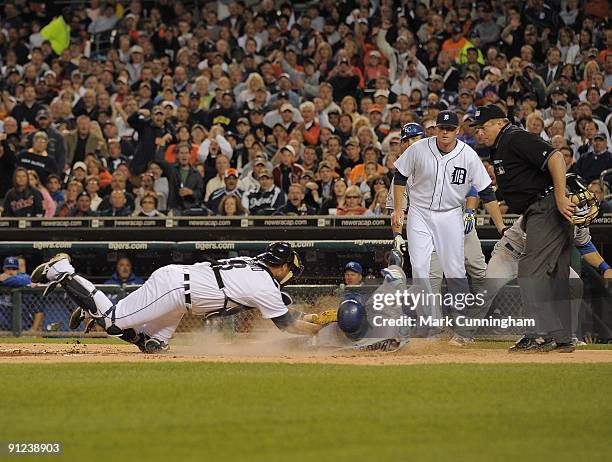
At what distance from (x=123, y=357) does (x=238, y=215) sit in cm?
574

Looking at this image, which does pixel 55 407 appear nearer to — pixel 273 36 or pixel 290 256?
pixel 290 256

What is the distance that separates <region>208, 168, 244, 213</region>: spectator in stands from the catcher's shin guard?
6.11m

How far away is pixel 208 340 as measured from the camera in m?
13.0

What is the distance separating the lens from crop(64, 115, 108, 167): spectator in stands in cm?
1962

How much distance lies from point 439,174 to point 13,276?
710cm

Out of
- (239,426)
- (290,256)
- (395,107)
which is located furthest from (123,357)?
(395,107)

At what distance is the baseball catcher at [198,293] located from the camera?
1028cm

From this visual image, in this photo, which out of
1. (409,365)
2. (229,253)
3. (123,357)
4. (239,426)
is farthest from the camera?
(229,253)

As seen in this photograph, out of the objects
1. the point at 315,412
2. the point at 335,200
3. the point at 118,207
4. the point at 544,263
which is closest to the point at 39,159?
the point at 118,207

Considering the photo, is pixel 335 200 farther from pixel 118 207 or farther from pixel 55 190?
pixel 55 190

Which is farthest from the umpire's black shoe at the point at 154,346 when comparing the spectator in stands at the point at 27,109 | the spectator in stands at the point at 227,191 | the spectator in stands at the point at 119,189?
the spectator in stands at the point at 27,109

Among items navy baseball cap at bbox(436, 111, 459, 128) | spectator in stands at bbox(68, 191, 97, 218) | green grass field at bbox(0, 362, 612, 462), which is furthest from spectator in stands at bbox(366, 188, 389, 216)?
green grass field at bbox(0, 362, 612, 462)

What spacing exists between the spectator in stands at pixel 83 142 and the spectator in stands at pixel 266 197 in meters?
4.06

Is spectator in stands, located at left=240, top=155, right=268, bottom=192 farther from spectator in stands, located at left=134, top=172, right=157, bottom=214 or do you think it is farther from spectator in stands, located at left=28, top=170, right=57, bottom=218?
spectator in stands, located at left=28, top=170, right=57, bottom=218
